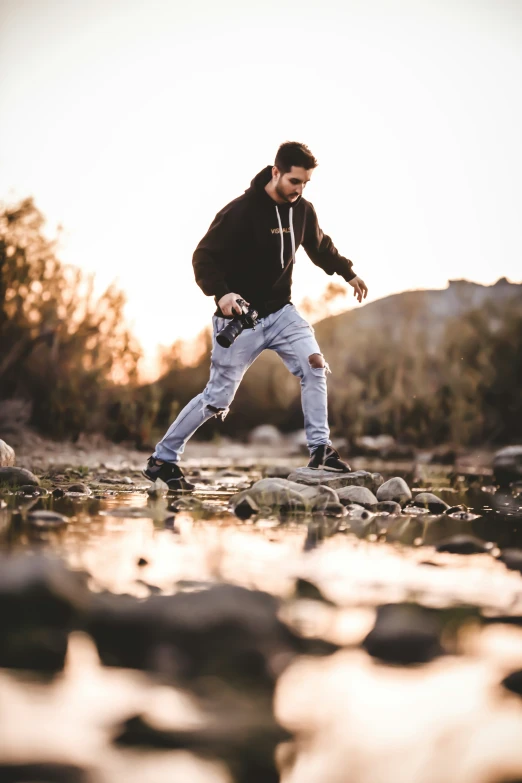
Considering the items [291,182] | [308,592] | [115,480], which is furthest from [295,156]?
[308,592]

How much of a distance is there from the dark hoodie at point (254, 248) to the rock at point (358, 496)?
122 centimetres

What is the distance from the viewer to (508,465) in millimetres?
9062

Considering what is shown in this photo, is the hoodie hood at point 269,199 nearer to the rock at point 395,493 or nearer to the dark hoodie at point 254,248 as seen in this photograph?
the dark hoodie at point 254,248

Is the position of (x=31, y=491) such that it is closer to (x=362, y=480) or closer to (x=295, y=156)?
(x=362, y=480)

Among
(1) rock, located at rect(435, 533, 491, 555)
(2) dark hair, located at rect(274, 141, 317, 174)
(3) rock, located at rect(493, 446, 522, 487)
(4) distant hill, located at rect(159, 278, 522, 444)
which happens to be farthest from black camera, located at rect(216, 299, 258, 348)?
(4) distant hill, located at rect(159, 278, 522, 444)

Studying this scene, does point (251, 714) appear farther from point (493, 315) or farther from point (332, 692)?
point (493, 315)

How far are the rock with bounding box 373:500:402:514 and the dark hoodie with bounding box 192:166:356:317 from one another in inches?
54.8

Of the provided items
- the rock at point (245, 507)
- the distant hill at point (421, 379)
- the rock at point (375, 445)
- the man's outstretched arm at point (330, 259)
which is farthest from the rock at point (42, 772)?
the rock at point (375, 445)

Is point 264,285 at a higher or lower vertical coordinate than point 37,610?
higher

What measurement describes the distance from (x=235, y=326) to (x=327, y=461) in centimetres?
106

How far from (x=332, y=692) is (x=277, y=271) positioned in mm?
3809

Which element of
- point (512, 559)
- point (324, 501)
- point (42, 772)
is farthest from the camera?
point (324, 501)

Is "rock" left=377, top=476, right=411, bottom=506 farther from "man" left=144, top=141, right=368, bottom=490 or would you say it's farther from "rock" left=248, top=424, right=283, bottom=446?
"rock" left=248, top=424, right=283, bottom=446

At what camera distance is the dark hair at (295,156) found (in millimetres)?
4758
